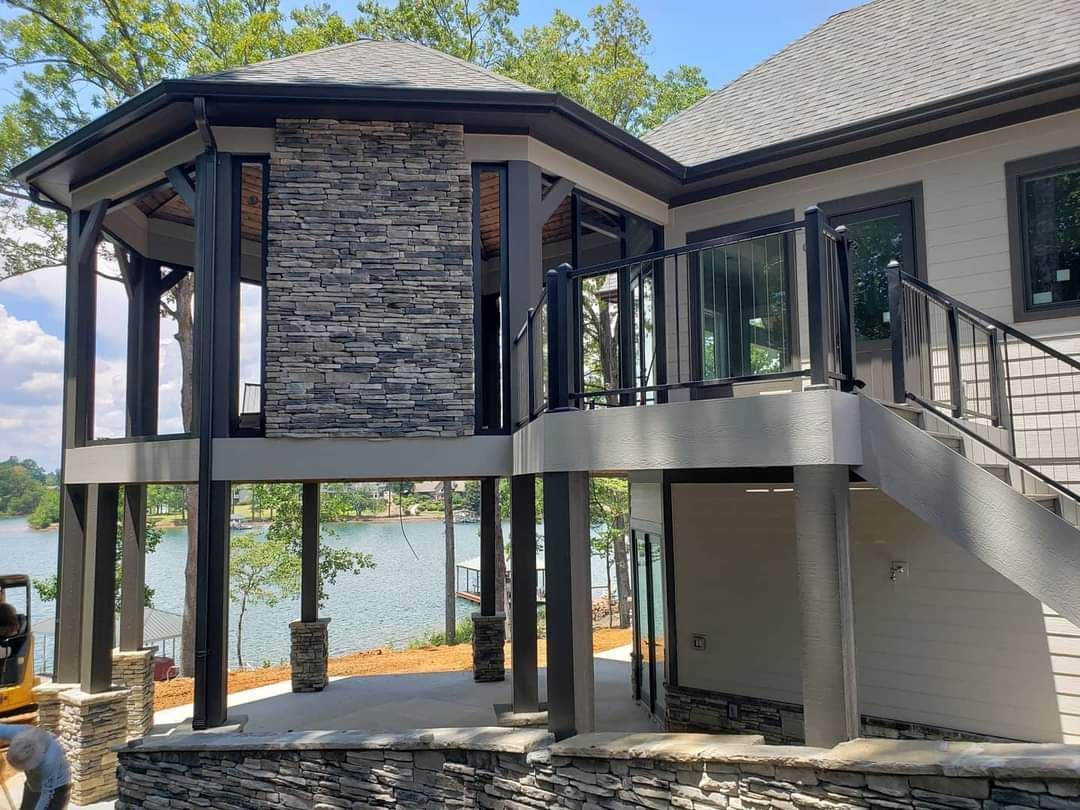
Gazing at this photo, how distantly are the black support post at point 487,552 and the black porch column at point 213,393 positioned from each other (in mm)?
4734

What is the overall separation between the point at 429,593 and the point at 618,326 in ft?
103

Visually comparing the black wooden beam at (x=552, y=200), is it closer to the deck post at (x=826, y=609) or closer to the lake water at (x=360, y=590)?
the deck post at (x=826, y=609)

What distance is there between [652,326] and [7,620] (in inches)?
338

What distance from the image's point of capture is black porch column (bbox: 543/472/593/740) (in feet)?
18.9

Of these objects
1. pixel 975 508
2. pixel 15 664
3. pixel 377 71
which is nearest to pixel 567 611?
pixel 975 508

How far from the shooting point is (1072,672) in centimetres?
645

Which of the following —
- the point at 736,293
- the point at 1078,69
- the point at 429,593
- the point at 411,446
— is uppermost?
the point at 1078,69

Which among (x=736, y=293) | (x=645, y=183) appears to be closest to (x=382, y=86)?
(x=645, y=183)

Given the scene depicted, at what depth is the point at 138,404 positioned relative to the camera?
10.2 metres

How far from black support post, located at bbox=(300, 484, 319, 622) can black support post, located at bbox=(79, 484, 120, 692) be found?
268 cm

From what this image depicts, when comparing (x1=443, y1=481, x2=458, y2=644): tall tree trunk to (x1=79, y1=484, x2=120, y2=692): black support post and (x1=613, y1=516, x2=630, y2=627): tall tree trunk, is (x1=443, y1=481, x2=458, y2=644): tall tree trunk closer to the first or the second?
(x1=613, y1=516, x2=630, y2=627): tall tree trunk

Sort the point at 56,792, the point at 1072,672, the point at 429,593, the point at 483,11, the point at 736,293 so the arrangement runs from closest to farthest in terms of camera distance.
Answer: the point at 56,792
the point at 1072,672
the point at 736,293
the point at 483,11
the point at 429,593

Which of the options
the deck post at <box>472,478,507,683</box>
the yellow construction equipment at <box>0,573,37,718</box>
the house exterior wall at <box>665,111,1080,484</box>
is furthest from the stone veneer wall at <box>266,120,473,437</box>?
the yellow construction equipment at <box>0,573,37,718</box>

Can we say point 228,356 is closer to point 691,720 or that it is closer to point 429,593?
point 691,720
